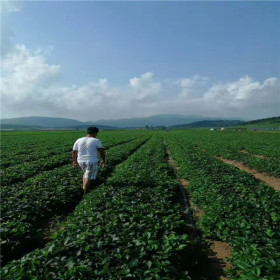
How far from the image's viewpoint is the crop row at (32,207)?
5.26 metres

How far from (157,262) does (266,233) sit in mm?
2807

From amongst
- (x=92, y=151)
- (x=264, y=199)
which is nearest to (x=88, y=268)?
(x=92, y=151)

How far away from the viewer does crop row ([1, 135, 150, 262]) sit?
5258mm

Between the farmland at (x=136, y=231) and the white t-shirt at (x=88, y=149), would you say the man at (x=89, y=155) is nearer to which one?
the white t-shirt at (x=88, y=149)

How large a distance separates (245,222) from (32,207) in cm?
644

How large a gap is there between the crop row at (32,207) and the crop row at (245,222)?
472cm

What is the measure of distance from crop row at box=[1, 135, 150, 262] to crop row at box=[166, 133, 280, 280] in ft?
15.5

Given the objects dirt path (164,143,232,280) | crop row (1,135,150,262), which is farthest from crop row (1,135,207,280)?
crop row (1,135,150,262)

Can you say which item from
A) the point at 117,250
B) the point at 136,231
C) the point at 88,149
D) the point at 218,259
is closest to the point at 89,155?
the point at 88,149

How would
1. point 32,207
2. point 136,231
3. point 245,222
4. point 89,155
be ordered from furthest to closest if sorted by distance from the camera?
point 89,155
point 32,207
point 245,222
point 136,231

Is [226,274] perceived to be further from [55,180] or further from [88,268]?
[55,180]

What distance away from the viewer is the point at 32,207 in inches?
278

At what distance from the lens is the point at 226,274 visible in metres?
4.25

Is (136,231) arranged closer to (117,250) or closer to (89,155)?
(117,250)
